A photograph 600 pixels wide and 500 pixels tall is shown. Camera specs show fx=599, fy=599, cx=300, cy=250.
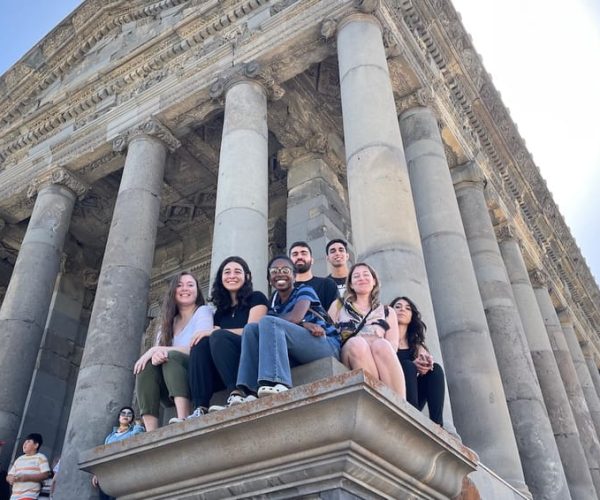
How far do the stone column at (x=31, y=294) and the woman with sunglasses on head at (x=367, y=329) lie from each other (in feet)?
31.1

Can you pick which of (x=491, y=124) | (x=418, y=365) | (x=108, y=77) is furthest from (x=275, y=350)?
(x=491, y=124)

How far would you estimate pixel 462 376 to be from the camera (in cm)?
1063

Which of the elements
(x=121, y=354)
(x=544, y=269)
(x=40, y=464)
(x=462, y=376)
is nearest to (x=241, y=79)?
(x=121, y=354)

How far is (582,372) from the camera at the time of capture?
70.2 ft

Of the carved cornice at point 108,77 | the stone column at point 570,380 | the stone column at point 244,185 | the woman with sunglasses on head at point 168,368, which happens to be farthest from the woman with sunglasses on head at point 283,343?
the stone column at point 570,380

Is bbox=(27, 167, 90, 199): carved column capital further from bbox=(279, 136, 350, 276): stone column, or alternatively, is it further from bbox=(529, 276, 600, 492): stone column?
bbox=(529, 276, 600, 492): stone column

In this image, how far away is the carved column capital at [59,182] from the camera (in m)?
15.2

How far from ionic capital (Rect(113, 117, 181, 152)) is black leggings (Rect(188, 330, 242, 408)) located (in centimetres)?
960

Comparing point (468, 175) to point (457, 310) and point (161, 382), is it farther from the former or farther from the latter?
point (161, 382)

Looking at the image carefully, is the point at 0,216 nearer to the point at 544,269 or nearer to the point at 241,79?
the point at 241,79

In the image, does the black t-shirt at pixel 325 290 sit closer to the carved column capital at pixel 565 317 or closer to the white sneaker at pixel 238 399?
the white sneaker at pixel 238 399

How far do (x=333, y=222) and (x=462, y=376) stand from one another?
495cm

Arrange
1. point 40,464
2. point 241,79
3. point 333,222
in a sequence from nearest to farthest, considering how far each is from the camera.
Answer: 1. point 40,464
2. point 241,79
3. point 333,222

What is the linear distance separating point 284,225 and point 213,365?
40.7 ft
